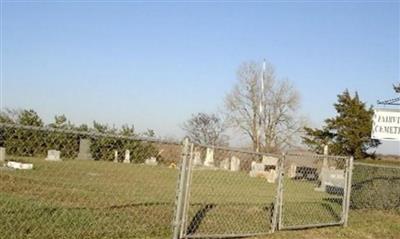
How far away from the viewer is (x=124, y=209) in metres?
10.2

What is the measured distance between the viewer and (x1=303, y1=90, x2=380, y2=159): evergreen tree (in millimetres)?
40406

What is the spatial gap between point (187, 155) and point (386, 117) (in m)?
7.54

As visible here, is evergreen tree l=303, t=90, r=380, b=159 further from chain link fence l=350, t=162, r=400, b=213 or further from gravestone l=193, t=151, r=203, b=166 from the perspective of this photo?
gravestone l=193, t=151, r=203, b=166

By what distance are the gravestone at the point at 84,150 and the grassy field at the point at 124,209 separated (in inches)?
2.8

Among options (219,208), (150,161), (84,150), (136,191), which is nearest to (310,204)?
(219,208)

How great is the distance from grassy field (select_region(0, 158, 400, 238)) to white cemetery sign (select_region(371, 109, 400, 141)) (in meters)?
2.01

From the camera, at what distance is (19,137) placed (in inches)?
239

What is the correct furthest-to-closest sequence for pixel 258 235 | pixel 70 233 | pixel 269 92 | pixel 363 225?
pixel 269 92 → pixel 363 225 → pixel 258 235 → pixel 70 233

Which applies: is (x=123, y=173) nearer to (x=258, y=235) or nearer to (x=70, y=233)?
(x=70, y=233)

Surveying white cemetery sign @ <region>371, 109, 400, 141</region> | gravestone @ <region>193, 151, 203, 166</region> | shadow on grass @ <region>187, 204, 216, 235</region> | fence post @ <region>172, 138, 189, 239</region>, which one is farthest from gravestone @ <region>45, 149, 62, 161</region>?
white cemetery sign @ <region>371, 109, 400, 141</region>

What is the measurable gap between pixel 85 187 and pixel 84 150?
5400 millimetres

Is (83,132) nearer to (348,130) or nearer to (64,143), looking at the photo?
(64,143)

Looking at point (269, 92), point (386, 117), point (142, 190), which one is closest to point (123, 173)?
point (142, 190)

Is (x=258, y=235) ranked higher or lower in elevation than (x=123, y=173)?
lower
